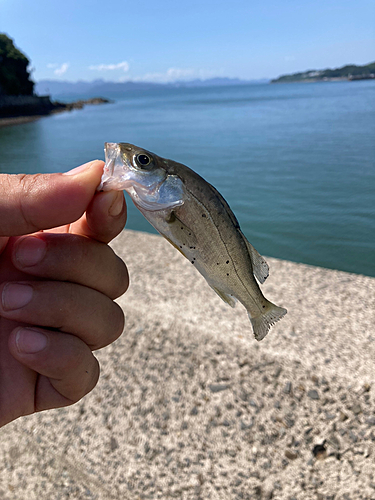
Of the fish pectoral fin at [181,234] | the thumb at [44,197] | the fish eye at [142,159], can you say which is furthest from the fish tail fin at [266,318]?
the thumb at [44,197]

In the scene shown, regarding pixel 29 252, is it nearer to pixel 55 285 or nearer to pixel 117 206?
pixel 55 285

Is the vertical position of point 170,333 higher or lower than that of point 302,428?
higher

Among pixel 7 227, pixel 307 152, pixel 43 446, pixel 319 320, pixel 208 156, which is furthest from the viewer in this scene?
pixel 208 156

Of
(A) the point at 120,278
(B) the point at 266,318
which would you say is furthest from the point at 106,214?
(B) the point at 266,318

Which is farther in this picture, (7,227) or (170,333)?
(170,333)

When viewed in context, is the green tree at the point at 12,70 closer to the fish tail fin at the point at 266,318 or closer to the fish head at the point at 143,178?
the fish head at the point at 143,178

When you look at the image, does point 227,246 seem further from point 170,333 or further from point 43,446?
point 43,446

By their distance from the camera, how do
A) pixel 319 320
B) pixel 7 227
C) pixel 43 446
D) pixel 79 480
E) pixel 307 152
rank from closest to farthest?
pixel 7 227 → pixel 79 480 → pixel 43 446 → pixel 319 320 → pixel 307 152

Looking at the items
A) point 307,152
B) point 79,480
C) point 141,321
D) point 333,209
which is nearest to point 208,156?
point 307,152

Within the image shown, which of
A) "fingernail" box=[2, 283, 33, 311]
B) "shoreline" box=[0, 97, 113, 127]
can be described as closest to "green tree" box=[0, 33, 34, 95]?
"shoreline" box=[0, 97, 113, 127]
